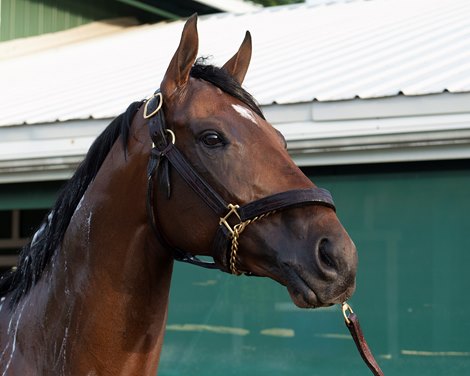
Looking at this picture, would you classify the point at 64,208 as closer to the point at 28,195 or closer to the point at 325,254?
the point at 325,254

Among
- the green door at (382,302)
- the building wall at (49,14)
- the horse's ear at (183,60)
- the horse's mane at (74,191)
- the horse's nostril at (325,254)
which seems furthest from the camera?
the building wall at (49,14)

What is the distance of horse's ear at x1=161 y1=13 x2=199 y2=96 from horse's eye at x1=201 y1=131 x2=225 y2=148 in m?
0.21

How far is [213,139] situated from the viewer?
224 cm

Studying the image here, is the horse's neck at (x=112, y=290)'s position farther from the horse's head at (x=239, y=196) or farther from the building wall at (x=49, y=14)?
the building wall at (x=49, y=14)

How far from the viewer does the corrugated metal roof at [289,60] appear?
5.02m

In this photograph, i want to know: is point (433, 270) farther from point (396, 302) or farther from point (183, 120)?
point (183, 120)

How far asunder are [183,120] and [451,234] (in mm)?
2658

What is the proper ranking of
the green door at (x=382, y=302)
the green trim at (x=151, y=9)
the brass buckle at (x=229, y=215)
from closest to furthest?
the brass buckle at (x=229, y=215) < the green door at (x=382, y=302) < the green trim at (x=151, y=9)

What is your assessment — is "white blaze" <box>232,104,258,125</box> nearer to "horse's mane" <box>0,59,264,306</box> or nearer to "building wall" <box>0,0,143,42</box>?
"horse's mane" <box>0,59,264,306</box>

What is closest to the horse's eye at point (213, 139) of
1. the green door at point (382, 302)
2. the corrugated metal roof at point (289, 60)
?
the corrugated metal roof at point (289, 60)

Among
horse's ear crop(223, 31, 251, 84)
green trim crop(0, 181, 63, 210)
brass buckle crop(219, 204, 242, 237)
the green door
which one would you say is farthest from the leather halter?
green trim crop(0, 181, 63, 210)

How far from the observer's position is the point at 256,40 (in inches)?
311

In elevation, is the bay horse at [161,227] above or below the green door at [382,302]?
above

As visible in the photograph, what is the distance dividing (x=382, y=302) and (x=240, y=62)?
8.11ft
